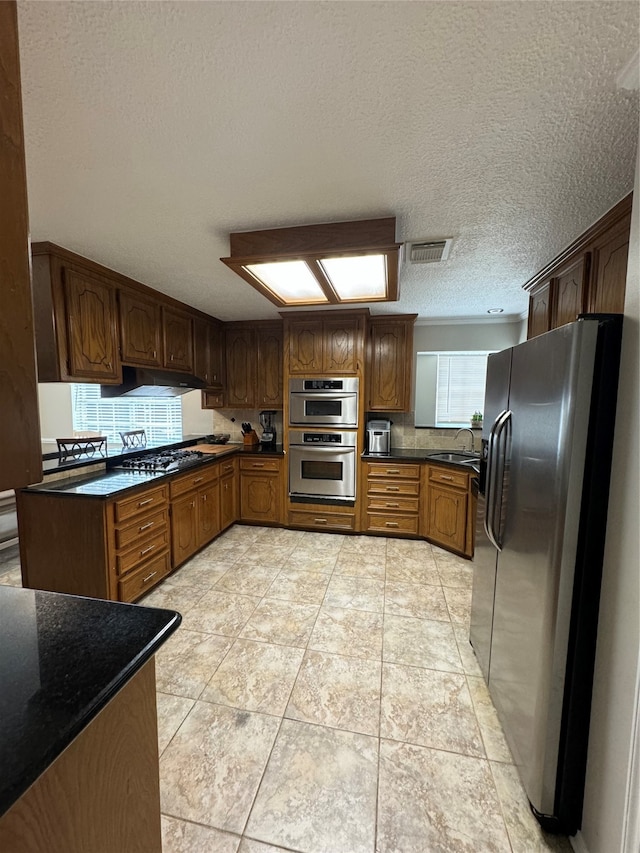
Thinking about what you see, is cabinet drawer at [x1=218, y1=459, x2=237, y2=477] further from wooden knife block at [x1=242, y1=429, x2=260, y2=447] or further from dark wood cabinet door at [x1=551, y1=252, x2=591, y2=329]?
dark wood cabinet door at [x1=551, y1=252, x2=591, y2=329]

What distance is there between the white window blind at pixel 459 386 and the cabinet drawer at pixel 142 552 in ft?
10.3

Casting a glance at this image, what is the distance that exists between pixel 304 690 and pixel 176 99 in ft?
8.25

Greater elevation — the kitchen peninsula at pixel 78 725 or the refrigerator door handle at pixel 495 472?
the refrigerator door handle at pixel 495 472

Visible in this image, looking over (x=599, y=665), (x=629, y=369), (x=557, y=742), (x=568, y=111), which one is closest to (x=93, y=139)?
(x=568, y=111)

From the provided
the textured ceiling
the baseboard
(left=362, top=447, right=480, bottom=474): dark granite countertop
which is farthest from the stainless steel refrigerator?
(left=362, top=447, right=480, bottom=474): dark granite countertop

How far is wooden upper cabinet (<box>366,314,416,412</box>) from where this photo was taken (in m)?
3.78

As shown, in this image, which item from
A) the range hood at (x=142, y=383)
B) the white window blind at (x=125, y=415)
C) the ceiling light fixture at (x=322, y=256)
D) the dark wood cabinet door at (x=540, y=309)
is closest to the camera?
the ceiling light fixture at (x=322, y=256)

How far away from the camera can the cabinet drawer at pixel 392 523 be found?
11.9ft

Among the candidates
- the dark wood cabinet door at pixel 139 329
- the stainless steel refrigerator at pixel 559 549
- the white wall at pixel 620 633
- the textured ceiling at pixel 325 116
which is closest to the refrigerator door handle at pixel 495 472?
the stainless steel refrigerator at pixel 559 549

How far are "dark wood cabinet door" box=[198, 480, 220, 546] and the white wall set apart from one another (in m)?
3.00

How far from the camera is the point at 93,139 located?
49.1 inches

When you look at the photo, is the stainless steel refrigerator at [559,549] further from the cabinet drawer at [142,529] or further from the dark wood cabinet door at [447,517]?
the cabinet drawer at [142,529]

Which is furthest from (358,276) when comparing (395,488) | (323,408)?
(395,488)

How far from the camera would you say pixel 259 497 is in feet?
13.1
